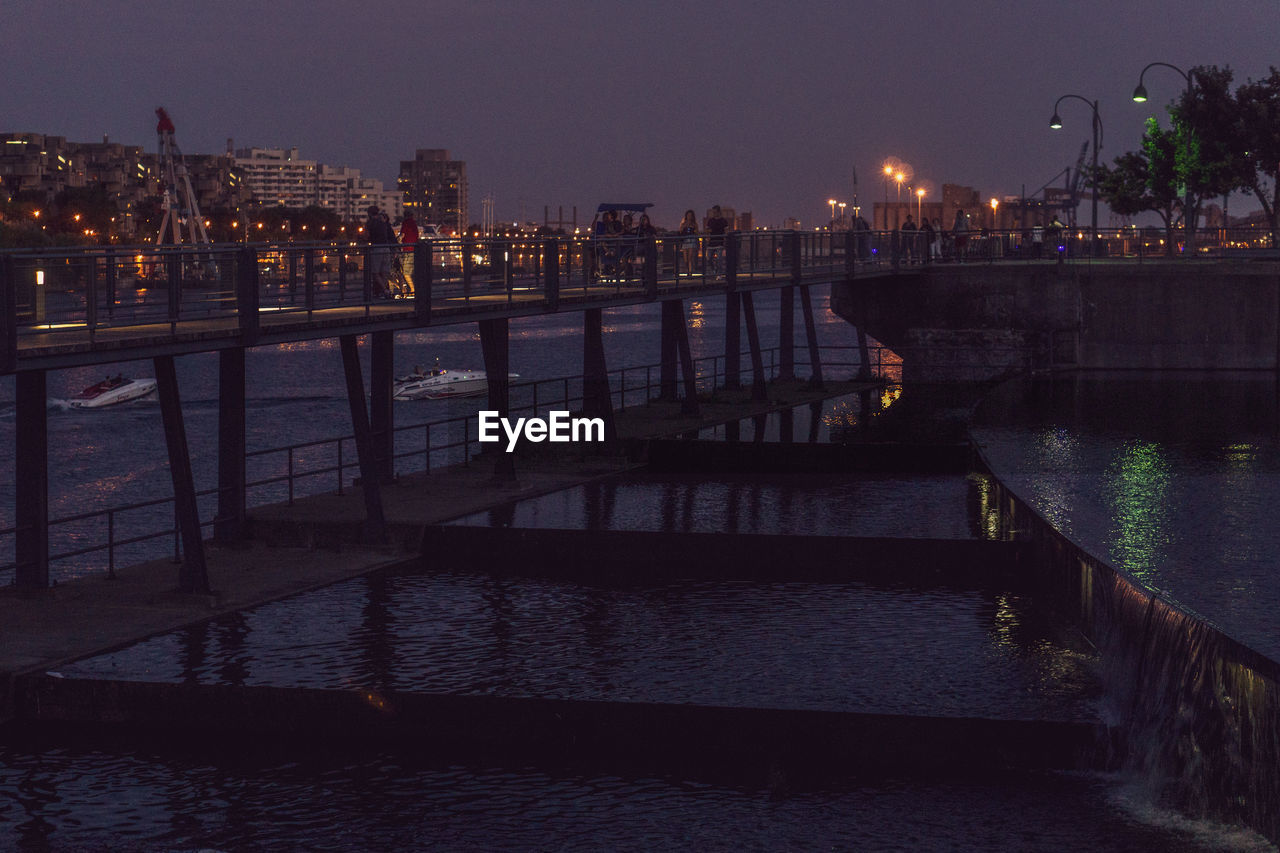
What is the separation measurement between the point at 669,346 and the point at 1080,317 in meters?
15.2

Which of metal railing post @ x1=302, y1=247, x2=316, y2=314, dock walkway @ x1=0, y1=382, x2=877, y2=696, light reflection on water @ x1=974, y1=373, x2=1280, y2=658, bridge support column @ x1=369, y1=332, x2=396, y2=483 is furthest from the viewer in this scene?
bridge support column @ x1=369, y1=332, x2=396, y2=483

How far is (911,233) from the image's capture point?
Answer: 53.0 metres

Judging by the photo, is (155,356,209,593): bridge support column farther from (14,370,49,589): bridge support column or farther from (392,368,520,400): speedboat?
(392,368,520,400): speedboat

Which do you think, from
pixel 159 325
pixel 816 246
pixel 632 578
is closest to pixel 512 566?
pixel 632 578

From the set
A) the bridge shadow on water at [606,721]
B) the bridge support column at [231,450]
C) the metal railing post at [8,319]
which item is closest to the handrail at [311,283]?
the metal railing post at [8,319]

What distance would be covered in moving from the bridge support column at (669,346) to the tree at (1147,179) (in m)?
51.8

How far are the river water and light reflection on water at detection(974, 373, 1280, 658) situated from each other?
0.35ft

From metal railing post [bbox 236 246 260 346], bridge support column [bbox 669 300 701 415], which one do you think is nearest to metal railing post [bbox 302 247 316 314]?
metal railing post [bbox 236 246 260 346]

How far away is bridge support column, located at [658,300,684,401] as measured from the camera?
128 feet

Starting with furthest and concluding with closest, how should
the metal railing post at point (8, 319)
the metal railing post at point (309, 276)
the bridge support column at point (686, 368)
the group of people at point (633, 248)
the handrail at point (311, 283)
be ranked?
the bridge support column at point (686, 368) < the group of people at point (633, 248) < the metal railing post at point (309, 276) < the handrail at point (311, 283) < the metal railing post at point (8, 319)

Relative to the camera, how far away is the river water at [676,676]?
44.3 feet

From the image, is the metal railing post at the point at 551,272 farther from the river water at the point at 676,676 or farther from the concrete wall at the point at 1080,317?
the concrete wall at the point at 1080,317

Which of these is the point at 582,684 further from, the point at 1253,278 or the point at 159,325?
the point at 1253,278

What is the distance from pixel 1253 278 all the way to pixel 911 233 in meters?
10.6
